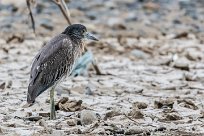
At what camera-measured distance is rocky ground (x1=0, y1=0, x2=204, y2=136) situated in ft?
22.1

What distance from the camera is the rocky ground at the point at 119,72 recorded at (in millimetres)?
6734

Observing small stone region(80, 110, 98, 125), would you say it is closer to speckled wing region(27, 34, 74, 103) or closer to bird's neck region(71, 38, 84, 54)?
speckled wing region(27, 34, 74, 103)

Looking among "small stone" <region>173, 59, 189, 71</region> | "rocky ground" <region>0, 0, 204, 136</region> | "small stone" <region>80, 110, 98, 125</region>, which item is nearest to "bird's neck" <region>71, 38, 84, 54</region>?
"rocky ground" <region>0, 0, 204, 136</region>

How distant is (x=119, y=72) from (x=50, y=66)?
3.18m

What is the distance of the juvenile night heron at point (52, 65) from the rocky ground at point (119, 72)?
273mm

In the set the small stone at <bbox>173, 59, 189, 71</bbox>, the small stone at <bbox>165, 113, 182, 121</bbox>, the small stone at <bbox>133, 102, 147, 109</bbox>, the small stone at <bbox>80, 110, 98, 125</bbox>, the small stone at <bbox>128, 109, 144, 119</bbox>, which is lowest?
the small stone at <bbox>173, 59, 189, 71</bbox>

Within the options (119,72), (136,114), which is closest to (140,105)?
(136,114)

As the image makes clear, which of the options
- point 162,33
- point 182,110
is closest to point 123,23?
point 162,33

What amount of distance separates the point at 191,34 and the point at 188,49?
1731 millimetres

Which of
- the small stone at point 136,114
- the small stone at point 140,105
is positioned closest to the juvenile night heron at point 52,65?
the small stone at point 136,114

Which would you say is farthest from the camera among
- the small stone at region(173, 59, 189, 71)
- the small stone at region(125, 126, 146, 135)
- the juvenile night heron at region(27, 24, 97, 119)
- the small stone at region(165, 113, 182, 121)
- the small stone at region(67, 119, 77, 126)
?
the small stone at region(173, 59, 189, 71)

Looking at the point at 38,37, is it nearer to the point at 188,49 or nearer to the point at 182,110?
the point at 188,49

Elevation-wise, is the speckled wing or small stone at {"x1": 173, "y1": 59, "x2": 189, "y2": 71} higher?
the speckled wing

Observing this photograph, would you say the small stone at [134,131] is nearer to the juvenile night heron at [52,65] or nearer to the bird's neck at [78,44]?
the juvenile night heron at [52,65]
